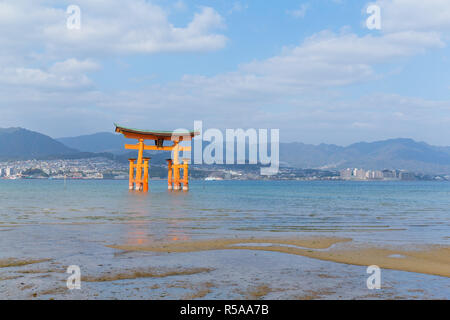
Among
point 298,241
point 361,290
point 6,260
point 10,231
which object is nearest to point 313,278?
point 361,290

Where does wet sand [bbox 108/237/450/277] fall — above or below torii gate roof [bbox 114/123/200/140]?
below

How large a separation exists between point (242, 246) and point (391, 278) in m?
4.79

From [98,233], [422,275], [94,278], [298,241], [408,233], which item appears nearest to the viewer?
[94,278]

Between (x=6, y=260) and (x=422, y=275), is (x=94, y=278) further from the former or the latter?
(x=422, y=275)

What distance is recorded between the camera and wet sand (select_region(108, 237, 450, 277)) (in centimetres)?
958

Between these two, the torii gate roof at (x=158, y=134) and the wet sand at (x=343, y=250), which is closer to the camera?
the wet sand at (x=343, y=250)

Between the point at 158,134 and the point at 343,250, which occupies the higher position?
the point at 158,134

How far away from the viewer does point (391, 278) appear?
8.10 m

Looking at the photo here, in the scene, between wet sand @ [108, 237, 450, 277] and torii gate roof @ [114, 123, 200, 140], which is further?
torii gate roof @ [114, 123, 200, 140]

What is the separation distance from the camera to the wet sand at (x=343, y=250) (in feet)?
31.4

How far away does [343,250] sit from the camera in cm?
1155

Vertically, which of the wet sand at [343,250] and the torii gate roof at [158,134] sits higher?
the torii gate roof at [158,134]

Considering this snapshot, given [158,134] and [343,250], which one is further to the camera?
[158,134]
